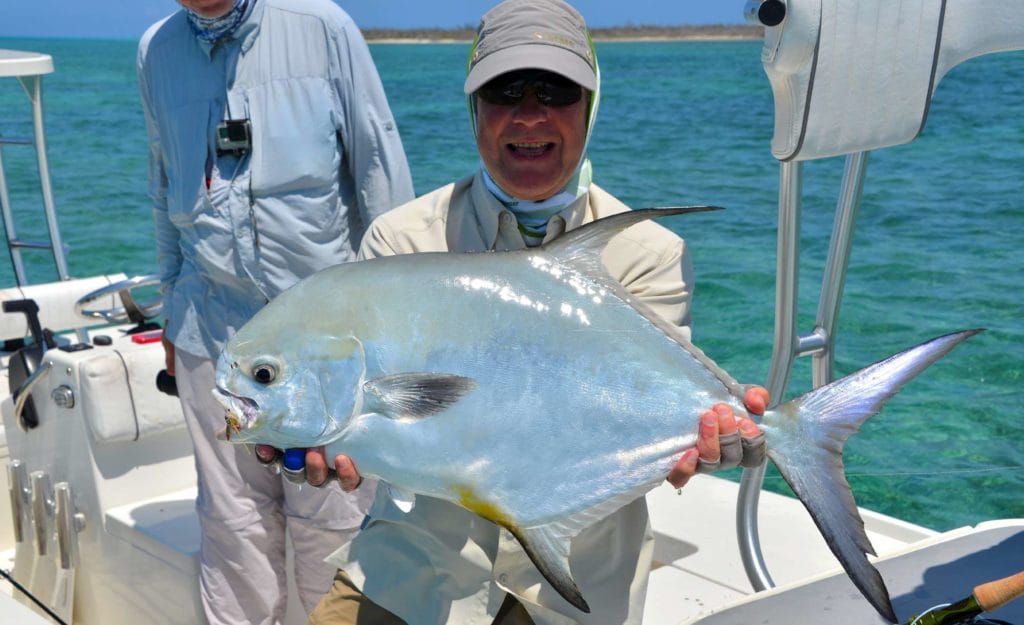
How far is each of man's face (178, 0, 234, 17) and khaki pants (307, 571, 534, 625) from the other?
143cm

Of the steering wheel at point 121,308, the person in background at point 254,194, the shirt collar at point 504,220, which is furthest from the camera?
the steering wheel at point 121,308

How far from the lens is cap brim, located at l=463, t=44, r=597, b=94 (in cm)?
177

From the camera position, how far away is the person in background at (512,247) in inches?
70.1

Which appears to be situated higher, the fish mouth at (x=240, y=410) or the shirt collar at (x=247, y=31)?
the shirt collar at (x=247, y=31)

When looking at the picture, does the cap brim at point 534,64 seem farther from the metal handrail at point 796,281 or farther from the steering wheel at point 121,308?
the steering wheel at point 121,308

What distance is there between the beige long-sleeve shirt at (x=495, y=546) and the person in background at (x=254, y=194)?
944 millimetres

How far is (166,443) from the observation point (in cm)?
347

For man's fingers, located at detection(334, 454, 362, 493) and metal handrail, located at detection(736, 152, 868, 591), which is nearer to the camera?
man's fingers, located at detection(334, 454, 362, 493)

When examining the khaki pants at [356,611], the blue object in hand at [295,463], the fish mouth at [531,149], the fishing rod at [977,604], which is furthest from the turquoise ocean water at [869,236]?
the blue object in hand at [295,463]

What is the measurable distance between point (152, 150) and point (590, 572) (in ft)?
6.11

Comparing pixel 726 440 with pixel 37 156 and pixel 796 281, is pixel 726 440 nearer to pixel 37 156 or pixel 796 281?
pixel 796 281

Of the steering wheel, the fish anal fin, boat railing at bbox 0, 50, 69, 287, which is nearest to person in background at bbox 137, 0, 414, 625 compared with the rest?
the steering wheel

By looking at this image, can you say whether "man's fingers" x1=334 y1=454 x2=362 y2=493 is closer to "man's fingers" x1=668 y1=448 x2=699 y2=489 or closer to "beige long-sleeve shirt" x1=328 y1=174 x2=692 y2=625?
"beige long-sleeve shirt" x1=328 y1=174 x2=692 y2=625

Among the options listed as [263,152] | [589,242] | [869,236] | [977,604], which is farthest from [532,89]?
[869,236]
